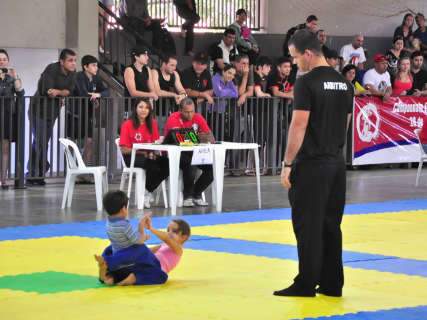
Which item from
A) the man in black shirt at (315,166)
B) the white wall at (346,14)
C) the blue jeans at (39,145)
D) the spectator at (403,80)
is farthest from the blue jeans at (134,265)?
the white wall at (346,14)

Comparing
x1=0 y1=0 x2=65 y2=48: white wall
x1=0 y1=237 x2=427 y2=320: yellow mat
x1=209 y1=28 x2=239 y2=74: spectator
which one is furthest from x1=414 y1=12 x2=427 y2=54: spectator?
x1=0 y1=237 x2=427 y2=320: yellow mat

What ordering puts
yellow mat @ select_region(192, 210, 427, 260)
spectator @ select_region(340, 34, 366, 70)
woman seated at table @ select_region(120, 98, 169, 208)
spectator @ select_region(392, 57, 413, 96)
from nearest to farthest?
yellow mat @ select_region(192, 210, 427, 260), woman seated at table @ select_region(120, 98, 169, 208), spectator @ select_region(392, 57, 413, 96), spectator @ select_region(340, 34, 366, 70)

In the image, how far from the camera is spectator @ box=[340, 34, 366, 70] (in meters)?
26.1

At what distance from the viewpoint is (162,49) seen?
2442 cm

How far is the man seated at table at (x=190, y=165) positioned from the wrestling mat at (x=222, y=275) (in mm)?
1317

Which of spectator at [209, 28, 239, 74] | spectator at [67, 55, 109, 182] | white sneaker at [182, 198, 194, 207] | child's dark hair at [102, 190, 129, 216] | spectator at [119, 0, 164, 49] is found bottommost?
white sneaker at [182, 198, 194, 207]

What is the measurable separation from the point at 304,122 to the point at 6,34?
45.7 ft

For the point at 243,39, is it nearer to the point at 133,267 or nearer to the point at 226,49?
the point at 226,49

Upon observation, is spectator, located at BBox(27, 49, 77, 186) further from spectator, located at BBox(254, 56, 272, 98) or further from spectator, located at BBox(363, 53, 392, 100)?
spectator, located at BBox(363, 53, 392, 100)

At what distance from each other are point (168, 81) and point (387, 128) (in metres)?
5.53

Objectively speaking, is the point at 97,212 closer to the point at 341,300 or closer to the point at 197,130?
the point at 197,130

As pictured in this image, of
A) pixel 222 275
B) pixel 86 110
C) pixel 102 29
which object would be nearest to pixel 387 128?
pixel 102 29

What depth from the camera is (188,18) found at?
83.0 ft

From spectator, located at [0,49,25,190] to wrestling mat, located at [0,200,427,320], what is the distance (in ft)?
13.4
